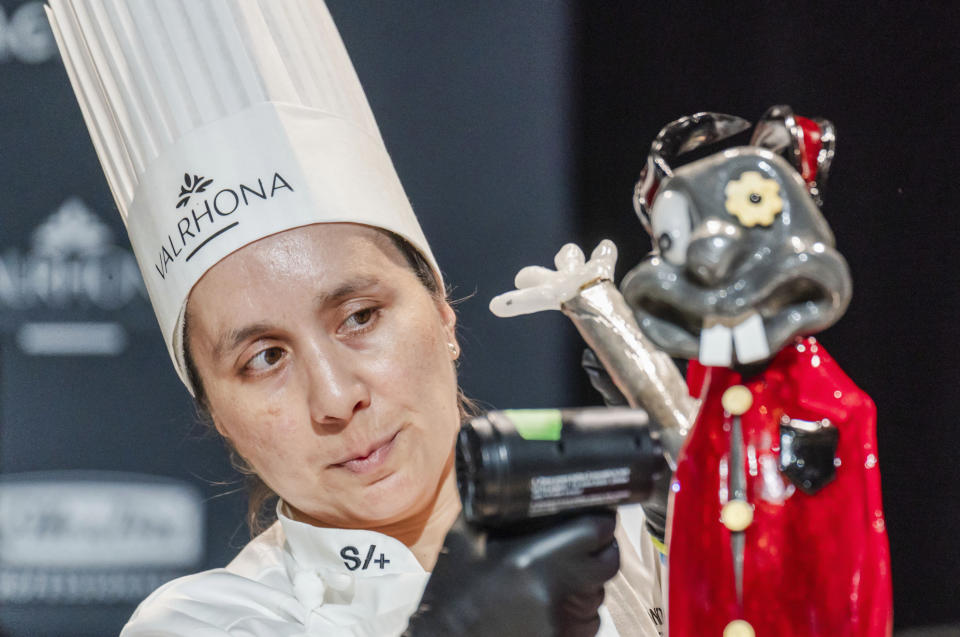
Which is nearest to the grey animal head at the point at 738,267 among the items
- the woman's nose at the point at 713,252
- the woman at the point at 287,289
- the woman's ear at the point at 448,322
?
the woman's nose at the point at 713,252

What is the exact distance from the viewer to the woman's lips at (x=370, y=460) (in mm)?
817

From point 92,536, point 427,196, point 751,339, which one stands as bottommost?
point 92,536

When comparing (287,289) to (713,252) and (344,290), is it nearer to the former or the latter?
(344,290)

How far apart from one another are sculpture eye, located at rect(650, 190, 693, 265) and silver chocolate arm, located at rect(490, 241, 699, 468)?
0.15 metres

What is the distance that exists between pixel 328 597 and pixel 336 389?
0.23 meters

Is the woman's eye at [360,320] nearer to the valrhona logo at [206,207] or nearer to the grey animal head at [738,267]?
the valrhona logo at [206,207]

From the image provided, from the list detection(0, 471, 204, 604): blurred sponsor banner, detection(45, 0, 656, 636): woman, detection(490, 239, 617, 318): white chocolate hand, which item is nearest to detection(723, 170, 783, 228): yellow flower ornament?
detection(490, 239, 617, 318): white chocolate hand

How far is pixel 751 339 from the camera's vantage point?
42 centimetres

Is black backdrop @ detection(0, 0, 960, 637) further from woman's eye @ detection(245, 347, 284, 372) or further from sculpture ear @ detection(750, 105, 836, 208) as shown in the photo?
sculpture ear @ detection(750, 105, 836, 208)

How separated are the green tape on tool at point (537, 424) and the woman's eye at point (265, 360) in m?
0.41

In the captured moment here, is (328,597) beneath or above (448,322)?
beneath

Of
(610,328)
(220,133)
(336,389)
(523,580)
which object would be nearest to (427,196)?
(220,133)

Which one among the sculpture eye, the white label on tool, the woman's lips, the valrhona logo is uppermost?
the valrhona logo

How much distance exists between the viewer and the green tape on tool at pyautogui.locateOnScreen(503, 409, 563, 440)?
1.48 ft
